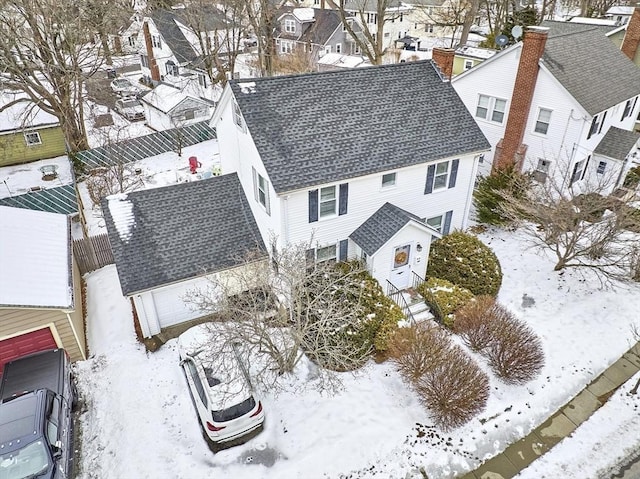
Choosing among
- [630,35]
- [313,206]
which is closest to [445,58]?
[313,206]

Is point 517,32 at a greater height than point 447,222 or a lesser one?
greater

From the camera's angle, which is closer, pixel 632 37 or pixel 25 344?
pixel 25 344

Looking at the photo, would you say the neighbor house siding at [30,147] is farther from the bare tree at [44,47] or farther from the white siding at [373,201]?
the white siding at [373,201]

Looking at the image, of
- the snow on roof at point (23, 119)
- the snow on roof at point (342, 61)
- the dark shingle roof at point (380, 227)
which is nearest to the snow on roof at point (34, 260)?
the dark shingle roof at point (380, 227)

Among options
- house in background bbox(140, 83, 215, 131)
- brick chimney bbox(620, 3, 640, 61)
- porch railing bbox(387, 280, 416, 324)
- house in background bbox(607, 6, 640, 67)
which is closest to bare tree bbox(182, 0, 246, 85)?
house in background bbox(140, 83, 215, 131)

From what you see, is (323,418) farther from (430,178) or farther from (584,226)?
(584,226)

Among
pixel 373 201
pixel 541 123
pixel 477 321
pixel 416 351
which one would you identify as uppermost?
pixel 541 123

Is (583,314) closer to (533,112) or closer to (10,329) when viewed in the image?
(533,112)

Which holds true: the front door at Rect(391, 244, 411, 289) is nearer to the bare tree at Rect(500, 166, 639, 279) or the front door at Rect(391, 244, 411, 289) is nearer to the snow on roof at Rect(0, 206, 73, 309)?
the bare tree at Rect(500, 166, 639, 279)
